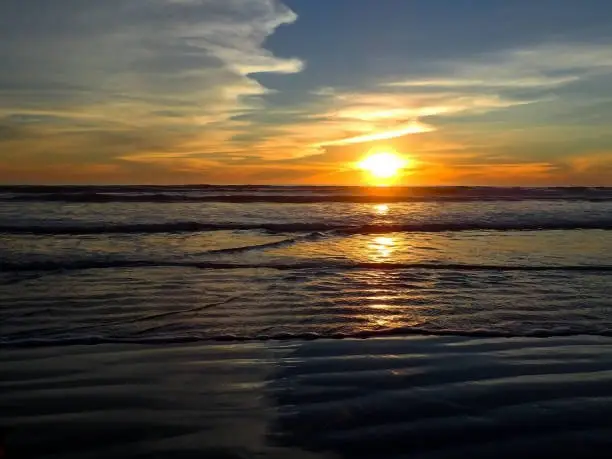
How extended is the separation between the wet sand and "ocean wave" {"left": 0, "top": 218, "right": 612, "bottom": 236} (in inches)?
525

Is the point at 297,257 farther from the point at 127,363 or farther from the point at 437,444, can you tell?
the point at 437,444

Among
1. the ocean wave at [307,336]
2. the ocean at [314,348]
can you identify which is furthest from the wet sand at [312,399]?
the ocean wave at [307,336]

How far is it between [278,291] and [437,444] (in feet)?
18.4

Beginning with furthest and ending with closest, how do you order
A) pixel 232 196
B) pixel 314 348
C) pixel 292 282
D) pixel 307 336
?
pixel 232 196, pixel 292 282, pixel 307 336, pixel 314 348

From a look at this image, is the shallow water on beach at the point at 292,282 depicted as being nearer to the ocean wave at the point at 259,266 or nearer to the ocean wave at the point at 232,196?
the ocean wave at the point at 259,266

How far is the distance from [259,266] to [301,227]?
8961mm

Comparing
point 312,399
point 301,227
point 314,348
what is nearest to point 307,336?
point 314,348

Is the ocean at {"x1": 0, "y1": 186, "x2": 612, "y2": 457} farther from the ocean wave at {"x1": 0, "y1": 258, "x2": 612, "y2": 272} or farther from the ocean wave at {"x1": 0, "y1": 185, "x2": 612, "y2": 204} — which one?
the ocean wave at {"x1": 0, "y1": 185, "x2": 612, "y2": 204}

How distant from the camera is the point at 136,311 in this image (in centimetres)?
785

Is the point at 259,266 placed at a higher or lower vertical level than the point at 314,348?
higher

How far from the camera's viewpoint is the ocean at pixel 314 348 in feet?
13.3

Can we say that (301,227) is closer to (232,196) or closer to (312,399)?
(312,399)

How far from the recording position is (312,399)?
468cm

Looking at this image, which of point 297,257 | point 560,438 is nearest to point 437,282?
point 297,257
